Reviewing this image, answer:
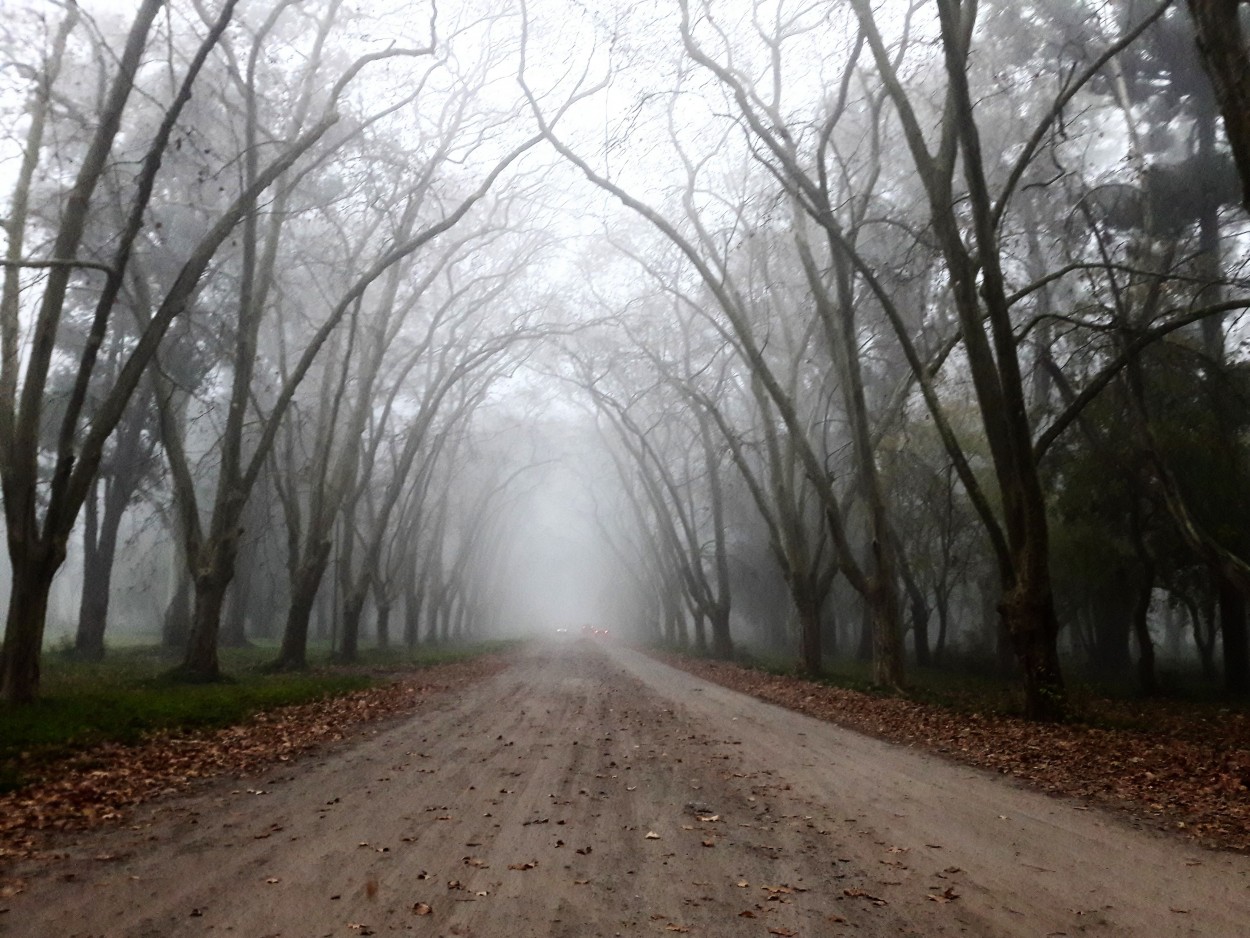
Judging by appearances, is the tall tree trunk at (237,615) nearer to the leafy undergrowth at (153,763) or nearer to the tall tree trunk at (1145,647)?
the leafy undergrowth at (153,763)

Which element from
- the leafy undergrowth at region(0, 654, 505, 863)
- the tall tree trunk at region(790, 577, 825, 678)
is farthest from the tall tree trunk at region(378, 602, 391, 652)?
the leafy undergrowth at region(0, 654, 505, 863)

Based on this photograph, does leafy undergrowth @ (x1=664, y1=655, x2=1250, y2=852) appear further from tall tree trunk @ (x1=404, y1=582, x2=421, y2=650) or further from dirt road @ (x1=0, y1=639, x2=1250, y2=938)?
tall tree trunk @ (x1=404, y1=582, x2=421, y2=650)

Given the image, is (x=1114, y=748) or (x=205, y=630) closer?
(x=1114, y=748)

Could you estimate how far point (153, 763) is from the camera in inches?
342

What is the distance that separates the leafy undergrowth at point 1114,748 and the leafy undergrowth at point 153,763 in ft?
22.2

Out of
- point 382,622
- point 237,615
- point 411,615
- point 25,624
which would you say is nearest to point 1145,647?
point 25,624

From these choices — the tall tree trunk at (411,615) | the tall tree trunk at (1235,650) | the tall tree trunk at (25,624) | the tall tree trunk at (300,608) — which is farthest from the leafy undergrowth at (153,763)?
the tall tree trunk at (411,615)

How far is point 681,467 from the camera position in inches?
1799

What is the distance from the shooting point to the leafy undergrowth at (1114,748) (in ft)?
23.9

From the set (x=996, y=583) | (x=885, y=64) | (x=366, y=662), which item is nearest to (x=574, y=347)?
(x=366, y=662)

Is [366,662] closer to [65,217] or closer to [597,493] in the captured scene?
[65,217]

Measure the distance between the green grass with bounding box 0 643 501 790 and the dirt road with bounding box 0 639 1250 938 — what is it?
6.83 feet

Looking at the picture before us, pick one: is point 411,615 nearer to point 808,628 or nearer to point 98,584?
point 98,584

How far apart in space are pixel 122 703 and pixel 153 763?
341 centimetres
